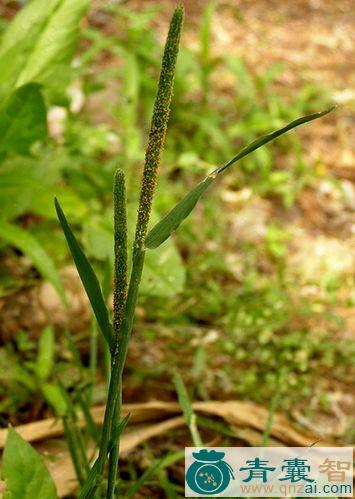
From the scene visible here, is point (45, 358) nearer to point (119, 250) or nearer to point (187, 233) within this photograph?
point (187, 233)

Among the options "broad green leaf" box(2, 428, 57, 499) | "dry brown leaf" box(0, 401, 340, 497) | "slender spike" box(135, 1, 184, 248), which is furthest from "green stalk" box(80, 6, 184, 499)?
"dry brown leaf" box(0, 401, 340, 497)

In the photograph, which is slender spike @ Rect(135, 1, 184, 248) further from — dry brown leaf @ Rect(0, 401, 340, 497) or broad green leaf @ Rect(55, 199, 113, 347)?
dry brown leaf @ Rect(0, 401, 340, 497)

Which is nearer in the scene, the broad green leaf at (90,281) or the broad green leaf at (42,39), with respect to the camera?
the broad green leaf at (90,281)

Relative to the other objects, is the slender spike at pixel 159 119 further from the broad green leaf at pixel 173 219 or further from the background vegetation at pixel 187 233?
the background vegetation at pixel 187 233

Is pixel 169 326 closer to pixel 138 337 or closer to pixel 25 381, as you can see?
pixel 138 337

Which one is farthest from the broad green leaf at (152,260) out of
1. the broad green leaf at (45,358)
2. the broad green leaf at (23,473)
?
the broad green leaf at (23,473)
